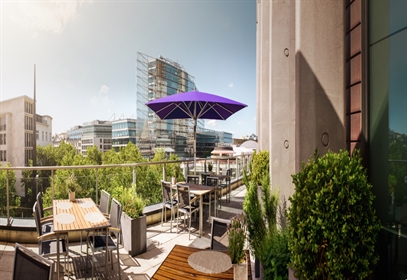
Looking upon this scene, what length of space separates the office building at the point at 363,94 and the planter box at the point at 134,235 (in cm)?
269

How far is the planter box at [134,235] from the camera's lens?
3.83 m

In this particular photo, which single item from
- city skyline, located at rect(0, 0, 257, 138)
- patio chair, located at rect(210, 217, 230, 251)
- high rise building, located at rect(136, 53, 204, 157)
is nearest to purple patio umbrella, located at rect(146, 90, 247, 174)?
patio chair, located at rect(210, 217, 230, 251)

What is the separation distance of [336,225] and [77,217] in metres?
2.92

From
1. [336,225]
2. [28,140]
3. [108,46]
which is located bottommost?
[336,225]

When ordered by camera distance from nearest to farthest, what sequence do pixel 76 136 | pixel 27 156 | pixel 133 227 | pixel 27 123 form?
pixel 133 227 → pixel 27 156 → pixel 27 123 → pixel 76 136

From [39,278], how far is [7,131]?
7712 cm

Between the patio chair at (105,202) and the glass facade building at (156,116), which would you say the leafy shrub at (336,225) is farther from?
the glass facade building at (156,116)

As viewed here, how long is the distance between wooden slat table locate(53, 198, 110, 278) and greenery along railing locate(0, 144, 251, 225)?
399mm

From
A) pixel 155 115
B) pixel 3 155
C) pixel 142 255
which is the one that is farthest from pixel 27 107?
pixel 142 255

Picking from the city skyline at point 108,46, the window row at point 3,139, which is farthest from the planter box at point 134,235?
the window row at point 3,139

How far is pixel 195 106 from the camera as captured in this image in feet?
21.5

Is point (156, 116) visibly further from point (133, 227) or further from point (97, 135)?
point (133, 227)

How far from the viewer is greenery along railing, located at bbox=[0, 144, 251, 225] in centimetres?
489

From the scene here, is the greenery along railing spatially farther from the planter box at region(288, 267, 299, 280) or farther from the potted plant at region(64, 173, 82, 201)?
the planter box at region(288, 267, 299, 280)
